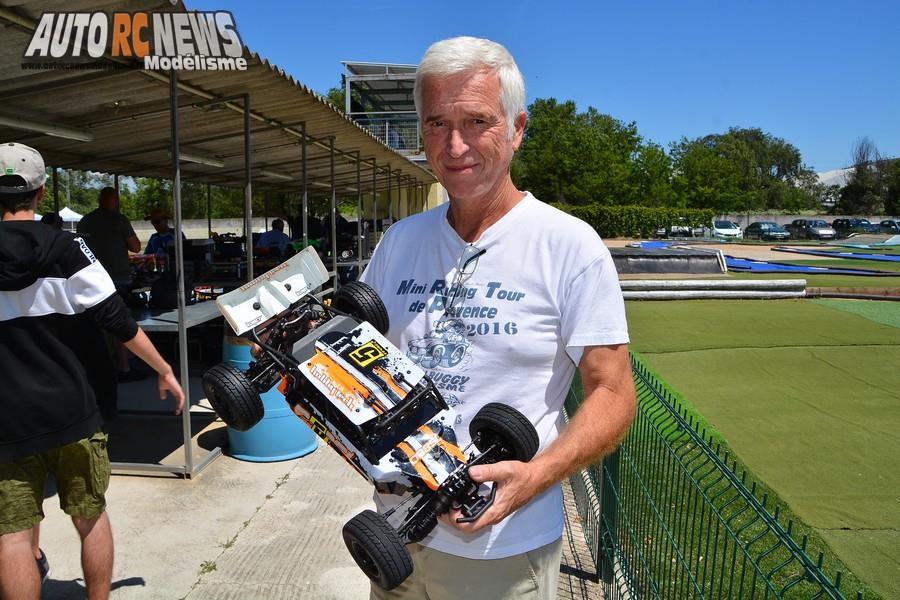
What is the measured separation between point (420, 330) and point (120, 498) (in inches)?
156

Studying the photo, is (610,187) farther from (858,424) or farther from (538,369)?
(538,369)

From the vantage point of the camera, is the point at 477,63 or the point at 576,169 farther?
the point at 576,169

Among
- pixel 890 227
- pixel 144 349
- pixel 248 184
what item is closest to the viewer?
pixel 144 349

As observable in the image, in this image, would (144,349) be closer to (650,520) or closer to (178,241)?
(178,241)

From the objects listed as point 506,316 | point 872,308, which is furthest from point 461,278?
point 872,308

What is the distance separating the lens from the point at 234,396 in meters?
1.71

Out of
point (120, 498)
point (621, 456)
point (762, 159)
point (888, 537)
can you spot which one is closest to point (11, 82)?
point (120, 498)

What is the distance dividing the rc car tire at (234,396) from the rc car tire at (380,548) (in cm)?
44

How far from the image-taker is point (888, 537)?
4.20 metres

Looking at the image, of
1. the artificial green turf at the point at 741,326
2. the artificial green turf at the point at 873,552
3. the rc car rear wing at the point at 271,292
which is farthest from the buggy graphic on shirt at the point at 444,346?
the artificial green turf at the point at 741,326

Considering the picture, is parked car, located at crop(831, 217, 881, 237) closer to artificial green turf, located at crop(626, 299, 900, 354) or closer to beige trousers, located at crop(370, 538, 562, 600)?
artificial green turf, located at crop(626, 299, 900, 354)

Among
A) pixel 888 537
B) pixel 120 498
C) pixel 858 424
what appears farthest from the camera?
pixel 858 424

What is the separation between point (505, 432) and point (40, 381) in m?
2.22

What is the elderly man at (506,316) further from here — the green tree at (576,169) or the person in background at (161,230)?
the green tree at (576,169)
